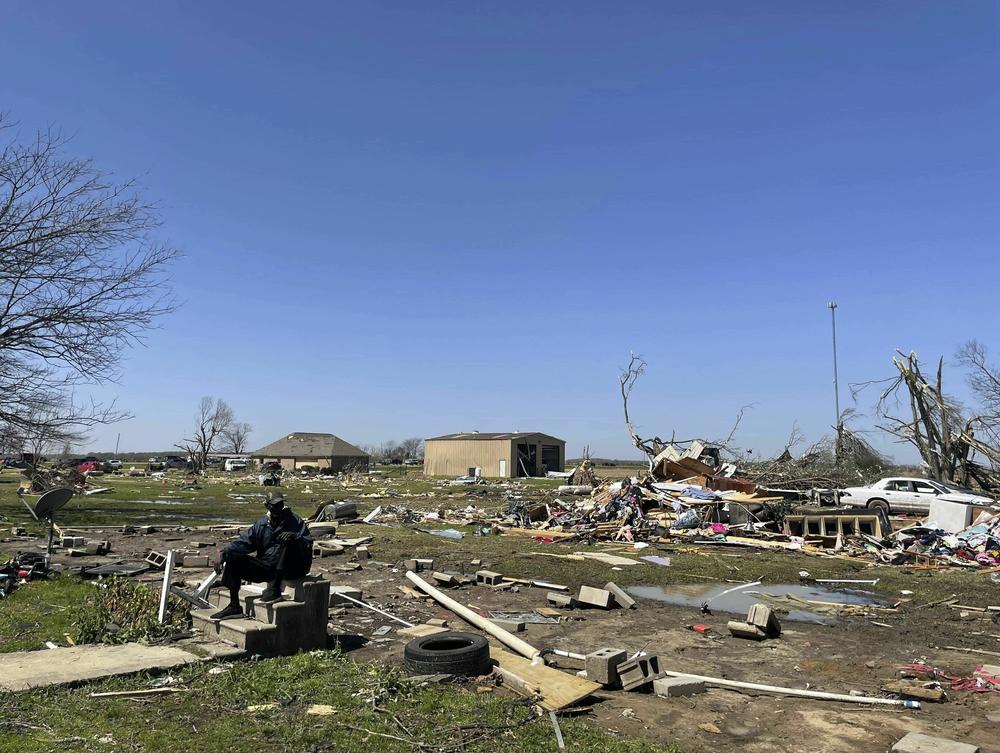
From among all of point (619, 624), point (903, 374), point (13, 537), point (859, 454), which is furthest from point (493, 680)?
point (859, 454)

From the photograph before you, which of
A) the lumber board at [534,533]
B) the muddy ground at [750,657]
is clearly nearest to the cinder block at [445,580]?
the muddy ground at [750,657]

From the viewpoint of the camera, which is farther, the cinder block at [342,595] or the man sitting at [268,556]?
the cinder block at [342,595]

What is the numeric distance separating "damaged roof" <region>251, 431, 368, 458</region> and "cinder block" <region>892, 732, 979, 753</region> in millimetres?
70578

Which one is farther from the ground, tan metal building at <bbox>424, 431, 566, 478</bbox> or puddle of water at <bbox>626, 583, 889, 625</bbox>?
tan metal building at <bbox>424, 431, 566, 478</bbox>

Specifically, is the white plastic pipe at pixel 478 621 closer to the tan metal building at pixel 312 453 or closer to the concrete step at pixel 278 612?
the concrete step at pixel 278 612

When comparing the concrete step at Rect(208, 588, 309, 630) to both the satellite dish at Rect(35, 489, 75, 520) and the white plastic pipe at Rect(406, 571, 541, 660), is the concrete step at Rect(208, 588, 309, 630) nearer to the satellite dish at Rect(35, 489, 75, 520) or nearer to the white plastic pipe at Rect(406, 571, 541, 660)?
the white plastic pipe at Rect(406, 571, 541, 660)

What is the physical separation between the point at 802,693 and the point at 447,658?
326 centimetres

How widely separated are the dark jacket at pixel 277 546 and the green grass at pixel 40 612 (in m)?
2.00

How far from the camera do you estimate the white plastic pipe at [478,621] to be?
7.08 metres

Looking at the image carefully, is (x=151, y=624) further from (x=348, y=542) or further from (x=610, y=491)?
(x=610, y=491)

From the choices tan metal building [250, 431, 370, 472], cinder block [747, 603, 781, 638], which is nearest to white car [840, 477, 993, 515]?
cinder block [747, 603, 781, 638]

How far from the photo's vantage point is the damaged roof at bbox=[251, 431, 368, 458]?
73750 mm

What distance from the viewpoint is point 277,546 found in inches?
282

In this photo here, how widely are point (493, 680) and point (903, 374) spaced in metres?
31.7
